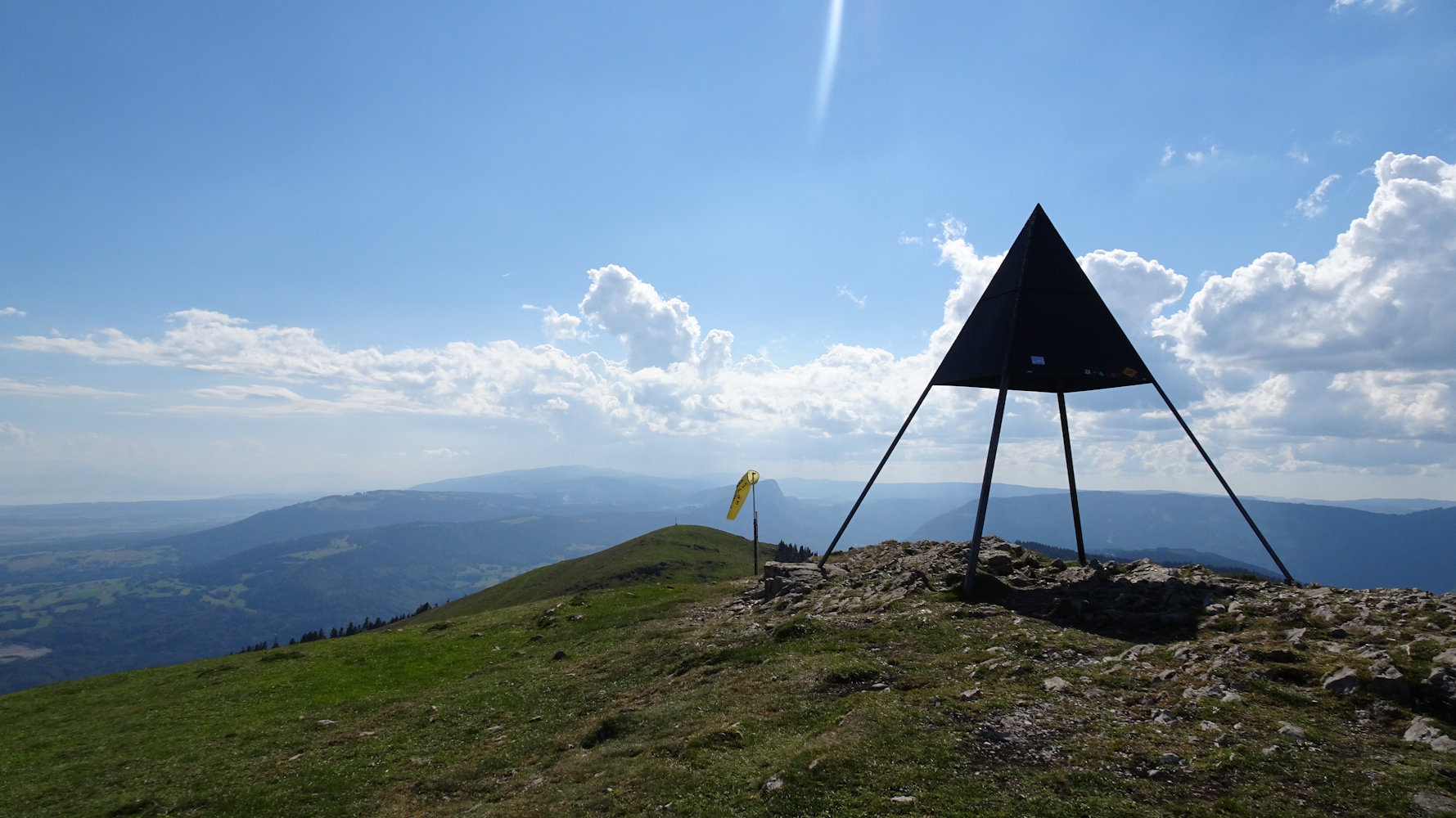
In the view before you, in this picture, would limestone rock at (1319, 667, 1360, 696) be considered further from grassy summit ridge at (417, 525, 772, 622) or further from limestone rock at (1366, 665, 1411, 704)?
grassy summit ridge at (417, 525, 772, 622)

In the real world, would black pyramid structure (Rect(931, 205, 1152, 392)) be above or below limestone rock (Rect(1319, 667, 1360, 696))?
above

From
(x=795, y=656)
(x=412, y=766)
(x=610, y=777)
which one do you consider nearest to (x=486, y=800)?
(x=610, y=777)

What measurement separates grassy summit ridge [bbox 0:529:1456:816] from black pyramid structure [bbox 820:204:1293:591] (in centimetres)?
629

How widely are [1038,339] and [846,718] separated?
788 inches

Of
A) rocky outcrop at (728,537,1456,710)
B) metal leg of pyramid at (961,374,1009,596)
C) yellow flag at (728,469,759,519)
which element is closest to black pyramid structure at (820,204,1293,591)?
metal leg of pyramid at (961,374,1009,596)

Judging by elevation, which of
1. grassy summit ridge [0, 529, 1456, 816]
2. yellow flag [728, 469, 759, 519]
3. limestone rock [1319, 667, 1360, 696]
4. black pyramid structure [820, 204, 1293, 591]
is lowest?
grassy summit ridge [0, 529, 1456, 816]

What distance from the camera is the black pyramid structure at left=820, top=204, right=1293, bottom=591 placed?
27.1m

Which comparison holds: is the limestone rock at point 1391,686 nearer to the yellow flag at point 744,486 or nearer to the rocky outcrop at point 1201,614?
the rocky outcrop at point 1201,614

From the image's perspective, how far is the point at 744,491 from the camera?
53375 mm

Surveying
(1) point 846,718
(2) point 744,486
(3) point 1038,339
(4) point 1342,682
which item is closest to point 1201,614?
(4) point 1342,682

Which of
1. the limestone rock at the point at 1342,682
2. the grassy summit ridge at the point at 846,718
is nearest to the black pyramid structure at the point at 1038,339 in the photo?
the grassy summit ridge at the point at 846,718

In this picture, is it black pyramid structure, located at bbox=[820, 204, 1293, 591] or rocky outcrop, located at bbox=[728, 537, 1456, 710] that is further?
black pyramid structure, located at bbox=[820, 204, 1293, 591]

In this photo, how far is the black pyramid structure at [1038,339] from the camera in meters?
27.1

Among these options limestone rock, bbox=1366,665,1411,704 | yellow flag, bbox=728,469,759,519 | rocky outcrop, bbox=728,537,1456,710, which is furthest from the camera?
yellow flag, bbox=728,469,759,519
